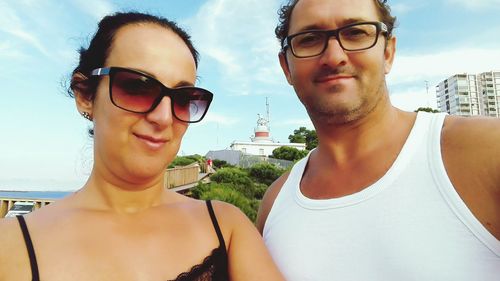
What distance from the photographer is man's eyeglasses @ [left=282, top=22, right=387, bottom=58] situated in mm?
2125

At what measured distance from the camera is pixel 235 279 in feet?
5.10

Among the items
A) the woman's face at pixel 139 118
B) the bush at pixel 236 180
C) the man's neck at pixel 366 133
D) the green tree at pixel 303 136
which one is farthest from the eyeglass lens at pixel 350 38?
the green tree at pixel 303 136

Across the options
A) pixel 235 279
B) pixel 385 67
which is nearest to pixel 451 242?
pixel 235 279

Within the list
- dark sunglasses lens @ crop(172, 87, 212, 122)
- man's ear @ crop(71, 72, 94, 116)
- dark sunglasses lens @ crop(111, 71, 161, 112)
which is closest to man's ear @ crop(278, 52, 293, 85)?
dark sunglasses lens @ crop(172, 87, 212, 122)

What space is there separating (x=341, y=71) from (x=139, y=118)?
4.06ft

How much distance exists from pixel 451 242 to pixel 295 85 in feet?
4.20

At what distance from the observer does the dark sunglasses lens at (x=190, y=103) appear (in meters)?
1.64

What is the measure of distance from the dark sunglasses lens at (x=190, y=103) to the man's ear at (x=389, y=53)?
4.16 feet

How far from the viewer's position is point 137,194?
1.69 m

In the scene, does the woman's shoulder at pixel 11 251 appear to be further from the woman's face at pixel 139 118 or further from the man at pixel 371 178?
the man at pixel 371 178

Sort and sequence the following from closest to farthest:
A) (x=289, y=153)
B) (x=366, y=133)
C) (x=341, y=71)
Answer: (x=341, y=71) → (x=366, y=133) → (x=289, y=153)

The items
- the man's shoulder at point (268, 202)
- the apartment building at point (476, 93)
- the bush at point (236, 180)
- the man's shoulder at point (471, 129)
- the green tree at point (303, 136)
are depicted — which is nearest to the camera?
the man's shoulder at point (471, 129)

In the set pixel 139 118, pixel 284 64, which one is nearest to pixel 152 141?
pixel 139 118

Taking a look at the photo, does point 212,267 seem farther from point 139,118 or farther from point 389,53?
point 389,53
